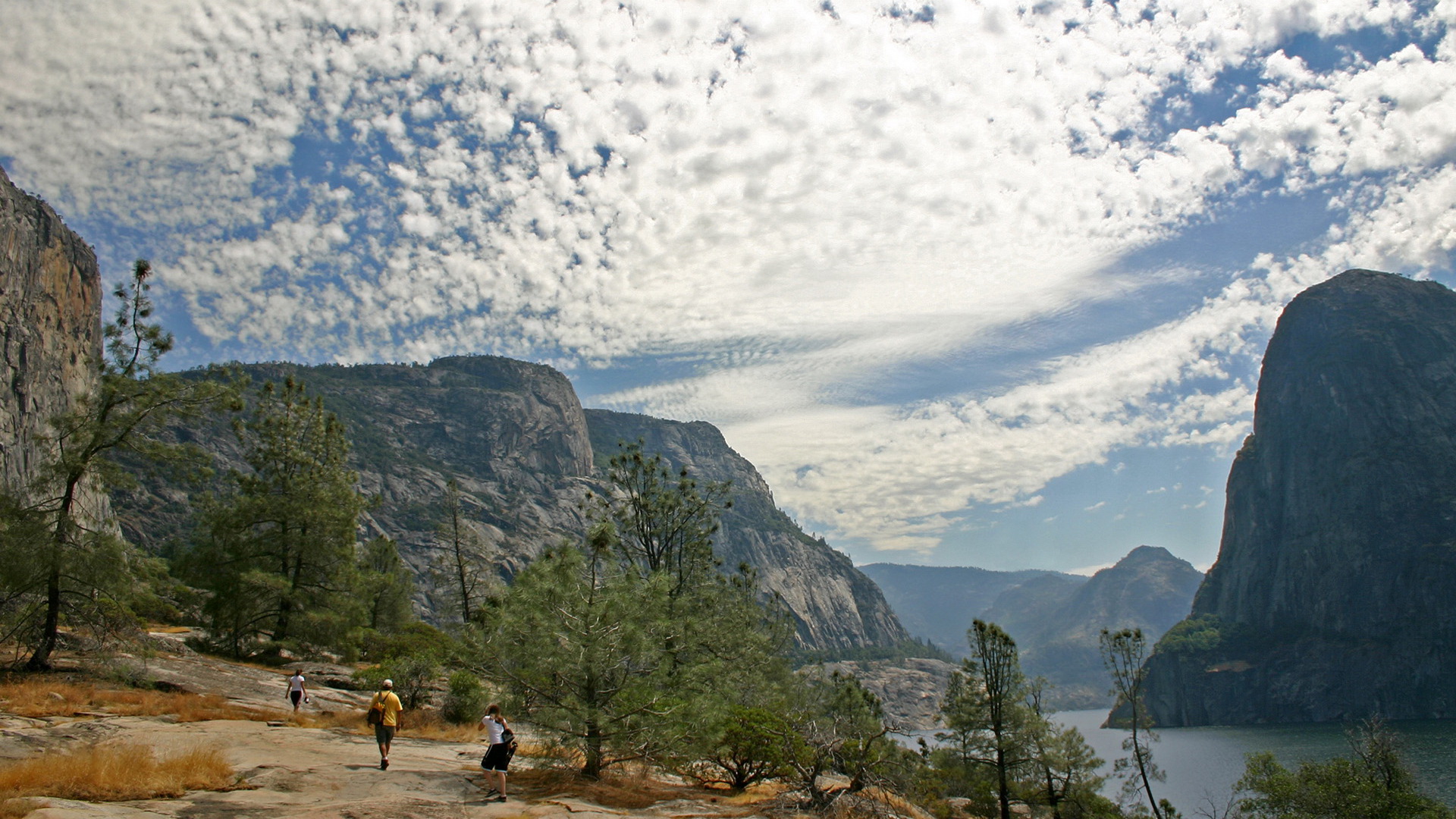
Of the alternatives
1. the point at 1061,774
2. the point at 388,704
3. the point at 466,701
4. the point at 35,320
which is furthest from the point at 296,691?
the point at 35,320

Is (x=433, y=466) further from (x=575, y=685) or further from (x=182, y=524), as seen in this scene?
(x=575, y=685)

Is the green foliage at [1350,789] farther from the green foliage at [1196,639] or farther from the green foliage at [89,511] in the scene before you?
the green foliage at [1196,639]

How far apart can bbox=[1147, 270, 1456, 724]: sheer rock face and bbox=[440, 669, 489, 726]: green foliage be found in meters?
192

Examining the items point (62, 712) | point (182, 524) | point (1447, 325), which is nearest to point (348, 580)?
point (62, 712)

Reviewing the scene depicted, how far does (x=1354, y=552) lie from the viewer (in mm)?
170500

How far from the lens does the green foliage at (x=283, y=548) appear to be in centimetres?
3019

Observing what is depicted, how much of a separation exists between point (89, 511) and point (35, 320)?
3595 inches

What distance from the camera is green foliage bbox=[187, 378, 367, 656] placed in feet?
99.0

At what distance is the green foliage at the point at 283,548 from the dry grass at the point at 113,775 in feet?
60.0

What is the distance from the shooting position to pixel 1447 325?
182000 millimetres

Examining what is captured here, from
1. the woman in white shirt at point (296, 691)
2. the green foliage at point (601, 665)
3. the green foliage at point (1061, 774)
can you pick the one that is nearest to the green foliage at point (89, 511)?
the woman in white shirt at point (296, 691)

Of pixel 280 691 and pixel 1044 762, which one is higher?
pixel 280 691

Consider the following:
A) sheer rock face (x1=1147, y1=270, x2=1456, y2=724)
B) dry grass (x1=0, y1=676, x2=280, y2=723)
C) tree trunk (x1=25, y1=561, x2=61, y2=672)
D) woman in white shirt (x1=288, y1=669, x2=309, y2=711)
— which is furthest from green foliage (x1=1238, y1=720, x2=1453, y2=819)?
sheer rock face (x1=1147, y1=270, x2=1456, y2=724)

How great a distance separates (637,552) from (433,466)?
588ft
